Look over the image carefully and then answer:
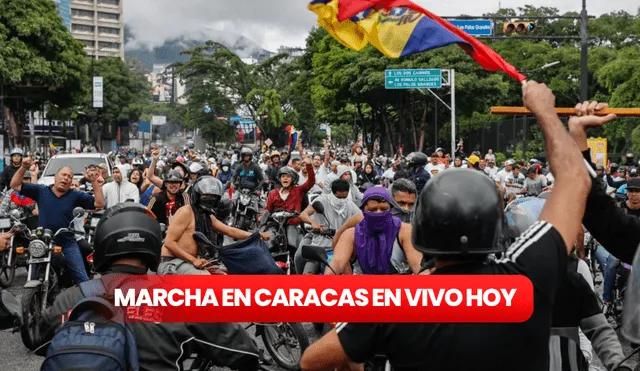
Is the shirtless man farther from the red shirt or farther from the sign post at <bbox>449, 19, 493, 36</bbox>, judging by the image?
the sign post at <bbox>449, 19, 493, 36</bbox>

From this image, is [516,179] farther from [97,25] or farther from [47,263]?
[97,25]

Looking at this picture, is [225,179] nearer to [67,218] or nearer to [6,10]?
[67,218]

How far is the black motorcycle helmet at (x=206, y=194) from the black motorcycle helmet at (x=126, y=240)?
14.3 ft

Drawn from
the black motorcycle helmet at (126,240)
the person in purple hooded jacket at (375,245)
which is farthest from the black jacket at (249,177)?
the black motorcycle helmet at (126,240)

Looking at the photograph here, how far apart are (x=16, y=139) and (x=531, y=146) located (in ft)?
89.7

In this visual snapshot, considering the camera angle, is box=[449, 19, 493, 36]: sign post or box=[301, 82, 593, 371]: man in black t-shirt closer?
box=[301, 82, 593, 371]: man in black t-shirt

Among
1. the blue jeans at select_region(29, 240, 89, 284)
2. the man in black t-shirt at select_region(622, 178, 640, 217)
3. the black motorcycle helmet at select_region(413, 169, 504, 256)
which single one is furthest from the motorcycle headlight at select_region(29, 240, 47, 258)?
the black motorcycle helmet at select_region(413, 169, 504, 256)

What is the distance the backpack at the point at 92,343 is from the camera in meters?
2.70

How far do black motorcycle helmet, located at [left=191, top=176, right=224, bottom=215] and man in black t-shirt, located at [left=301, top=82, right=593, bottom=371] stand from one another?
5361 mm

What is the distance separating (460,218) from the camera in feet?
7.41

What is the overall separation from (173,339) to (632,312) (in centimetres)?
157

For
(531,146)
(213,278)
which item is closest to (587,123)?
(213,278)

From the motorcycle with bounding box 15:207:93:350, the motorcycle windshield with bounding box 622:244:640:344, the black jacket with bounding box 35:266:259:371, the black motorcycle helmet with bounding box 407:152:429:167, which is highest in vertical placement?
the black motorcycle helmet with bounding box 407:152:429:167

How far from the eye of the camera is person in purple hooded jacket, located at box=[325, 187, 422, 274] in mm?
6180
